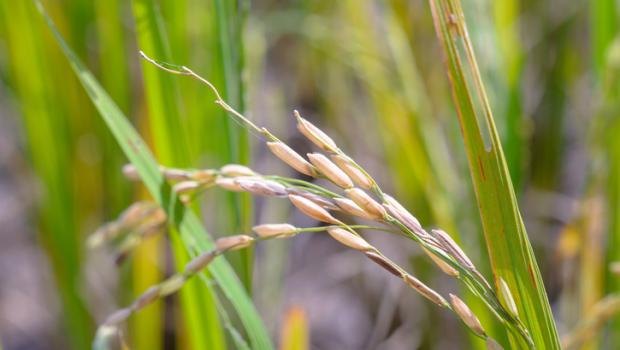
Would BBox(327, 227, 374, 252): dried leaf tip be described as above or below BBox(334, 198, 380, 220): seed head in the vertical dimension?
below

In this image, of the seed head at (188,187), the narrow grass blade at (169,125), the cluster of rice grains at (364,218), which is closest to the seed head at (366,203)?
the cluster of rice grains at (364,218)

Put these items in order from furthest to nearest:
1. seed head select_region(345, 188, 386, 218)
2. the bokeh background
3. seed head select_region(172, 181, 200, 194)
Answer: the bokeh background < seed head select_region(172, 181, 200, 194) < seed head select_region(345, 188, 386, 218)

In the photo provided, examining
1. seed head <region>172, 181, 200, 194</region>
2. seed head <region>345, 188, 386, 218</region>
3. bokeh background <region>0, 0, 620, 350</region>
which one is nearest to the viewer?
seed head <region>345, 188, 386, 218</region>

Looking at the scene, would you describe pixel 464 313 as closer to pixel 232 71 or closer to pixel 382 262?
pixel 382 262

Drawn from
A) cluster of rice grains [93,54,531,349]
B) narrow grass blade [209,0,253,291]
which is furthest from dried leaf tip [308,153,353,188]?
narrow grass blade [209,0,253,291]

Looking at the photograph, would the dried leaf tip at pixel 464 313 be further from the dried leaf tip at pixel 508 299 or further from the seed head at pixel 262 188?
the seed head at pixel 262 188

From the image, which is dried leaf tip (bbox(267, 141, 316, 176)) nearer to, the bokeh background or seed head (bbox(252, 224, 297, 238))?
seed head (bbox(252, 224, 297, 238))

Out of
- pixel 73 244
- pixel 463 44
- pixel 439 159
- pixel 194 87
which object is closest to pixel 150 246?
pixel 73 244
